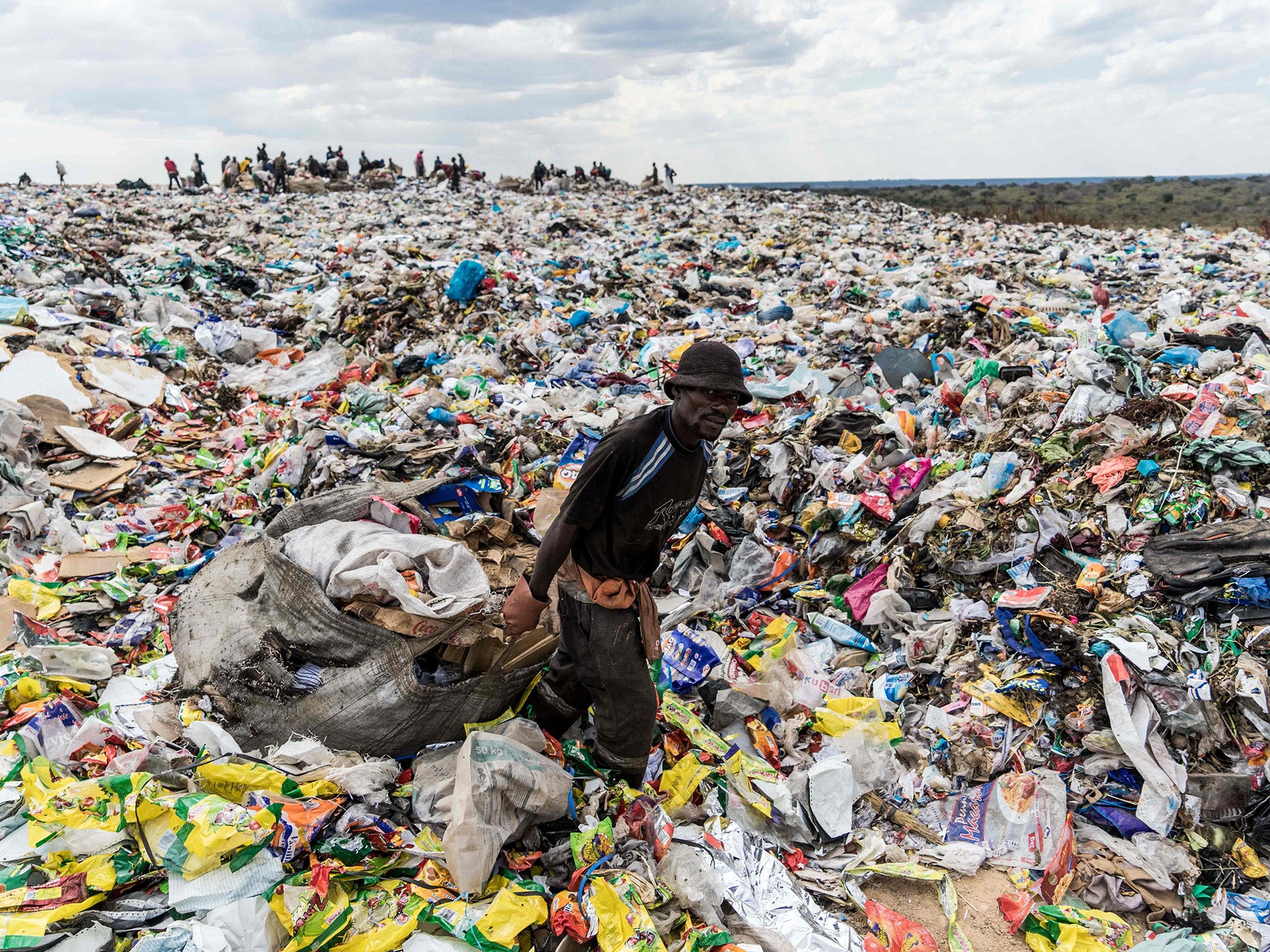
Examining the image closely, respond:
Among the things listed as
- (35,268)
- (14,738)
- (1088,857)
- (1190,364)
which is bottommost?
(1088,857)

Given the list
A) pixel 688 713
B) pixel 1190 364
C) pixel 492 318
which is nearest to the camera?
pixel 688 713

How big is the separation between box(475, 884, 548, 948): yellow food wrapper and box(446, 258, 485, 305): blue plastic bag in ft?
22.3

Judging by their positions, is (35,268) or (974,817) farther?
(35,268)

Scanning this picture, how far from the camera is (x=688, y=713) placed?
2.81m

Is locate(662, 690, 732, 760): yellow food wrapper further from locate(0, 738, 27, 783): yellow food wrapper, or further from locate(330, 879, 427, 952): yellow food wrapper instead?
locate(0, 738, 27, 783): yellow food wrapper

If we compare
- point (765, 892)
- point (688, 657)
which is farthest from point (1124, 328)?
point (765, 892)

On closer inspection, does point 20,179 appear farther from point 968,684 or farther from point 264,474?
point 968,684

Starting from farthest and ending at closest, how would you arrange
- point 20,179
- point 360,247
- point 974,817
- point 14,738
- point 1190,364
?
point 20,179 < point 360,247 < point 1190,364 < point 974,817 < point 14,738

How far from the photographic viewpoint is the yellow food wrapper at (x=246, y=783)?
2.04m

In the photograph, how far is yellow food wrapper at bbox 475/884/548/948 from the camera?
5.95 ft

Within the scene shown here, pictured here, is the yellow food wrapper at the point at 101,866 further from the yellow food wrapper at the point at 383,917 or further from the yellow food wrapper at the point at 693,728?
the yellow food wrapper at the point at 693,728

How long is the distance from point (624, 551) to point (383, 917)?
1135 mm

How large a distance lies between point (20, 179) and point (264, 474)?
2258 cm

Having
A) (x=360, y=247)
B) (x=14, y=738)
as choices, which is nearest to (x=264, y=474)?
(x=14, y=738)
